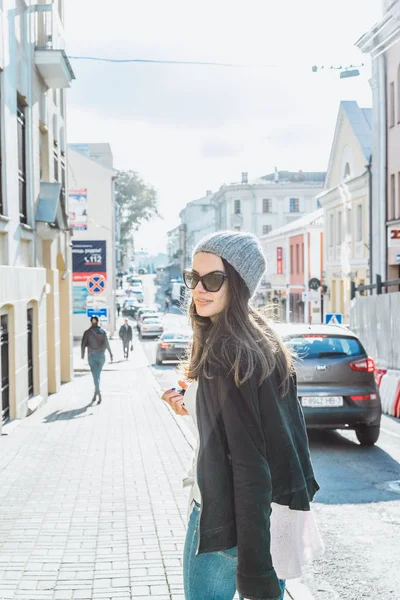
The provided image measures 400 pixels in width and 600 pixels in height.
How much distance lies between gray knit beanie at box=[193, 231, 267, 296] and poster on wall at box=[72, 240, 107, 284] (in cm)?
3342

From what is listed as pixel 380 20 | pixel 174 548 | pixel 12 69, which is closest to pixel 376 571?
pixel 174 548

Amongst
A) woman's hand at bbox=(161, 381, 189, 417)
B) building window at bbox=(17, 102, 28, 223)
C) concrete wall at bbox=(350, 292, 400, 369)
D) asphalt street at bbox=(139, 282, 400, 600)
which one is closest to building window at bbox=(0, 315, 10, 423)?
building window at bbox=(17, 102, 28, 223)

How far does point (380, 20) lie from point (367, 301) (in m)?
11.9

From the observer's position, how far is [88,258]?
122 feet

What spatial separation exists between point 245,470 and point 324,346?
27.1 feet

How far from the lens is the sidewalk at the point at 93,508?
16.5 ft

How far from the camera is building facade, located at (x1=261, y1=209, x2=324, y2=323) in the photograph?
5000 cm

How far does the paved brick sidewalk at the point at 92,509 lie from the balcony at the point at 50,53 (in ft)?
23.3

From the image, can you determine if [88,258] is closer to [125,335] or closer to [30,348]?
[125,335]

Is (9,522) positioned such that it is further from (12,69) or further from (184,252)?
(184,252)

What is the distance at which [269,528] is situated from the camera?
255 centimetres

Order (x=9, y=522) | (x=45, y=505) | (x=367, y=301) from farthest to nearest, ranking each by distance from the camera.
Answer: (x=367, y=301) → (x=45, y=505) → (x=9, y=522)

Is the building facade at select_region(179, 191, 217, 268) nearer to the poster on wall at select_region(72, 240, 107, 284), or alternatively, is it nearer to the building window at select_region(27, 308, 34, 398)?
the poster on wall at select_region(72, 240, 107, 284)

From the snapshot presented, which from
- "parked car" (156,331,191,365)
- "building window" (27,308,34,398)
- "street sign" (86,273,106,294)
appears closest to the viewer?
"building window" (27,308,34,398)
